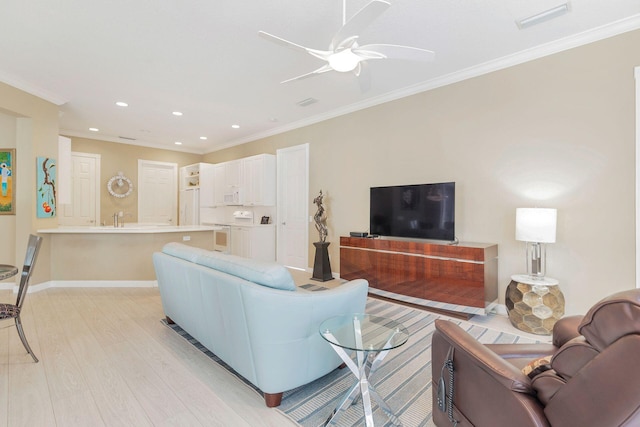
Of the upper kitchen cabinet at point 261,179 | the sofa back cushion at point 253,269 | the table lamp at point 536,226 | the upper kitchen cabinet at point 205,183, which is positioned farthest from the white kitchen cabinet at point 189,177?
the table lamp at point 536,226

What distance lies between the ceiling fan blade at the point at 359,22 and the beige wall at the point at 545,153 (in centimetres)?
232

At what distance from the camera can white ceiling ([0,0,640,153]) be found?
8.50 ft

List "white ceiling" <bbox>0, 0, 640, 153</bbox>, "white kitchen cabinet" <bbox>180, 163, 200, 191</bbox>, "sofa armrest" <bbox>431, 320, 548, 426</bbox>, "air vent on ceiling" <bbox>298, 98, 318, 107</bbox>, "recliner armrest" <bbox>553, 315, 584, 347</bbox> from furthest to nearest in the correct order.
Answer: "white kitchen cabinet" <bbox>180, 163, 200, 191</bbox> → "air vent on ceiling" <bbox>298, 98, 318, 107</bbox> → "white ceiling" <bbox>0, 0, 640, 153</bbox> → "recliner armrest" <bbox>553, 315, 584, 347</bbox> → "sofa armrest" <bbox>431, 320, 548, 426</bbox>

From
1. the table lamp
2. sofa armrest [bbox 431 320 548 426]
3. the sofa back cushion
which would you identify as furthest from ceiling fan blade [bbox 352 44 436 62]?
sofa armrest [bbox 431 320 548 426]

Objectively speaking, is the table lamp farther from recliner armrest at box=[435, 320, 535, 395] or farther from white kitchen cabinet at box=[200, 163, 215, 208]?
white kitchen cabinet at box=[200, 163, 215, 208]

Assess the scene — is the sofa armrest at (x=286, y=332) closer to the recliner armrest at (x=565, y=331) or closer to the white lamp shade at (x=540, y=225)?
the recliner armrest at (x=565, y=331)

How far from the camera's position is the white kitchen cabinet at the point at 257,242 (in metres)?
6.34

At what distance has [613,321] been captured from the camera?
91cm

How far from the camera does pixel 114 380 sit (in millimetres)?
2162

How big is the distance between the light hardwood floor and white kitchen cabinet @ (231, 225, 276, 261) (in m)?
3.01

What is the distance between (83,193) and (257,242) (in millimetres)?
4052

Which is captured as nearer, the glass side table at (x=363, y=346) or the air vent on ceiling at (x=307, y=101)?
the glass side table at (x=363, y=346)

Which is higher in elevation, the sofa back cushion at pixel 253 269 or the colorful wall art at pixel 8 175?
the colorful wall art at pixel 8 175

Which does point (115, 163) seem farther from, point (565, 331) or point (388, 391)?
point (565, 331)
